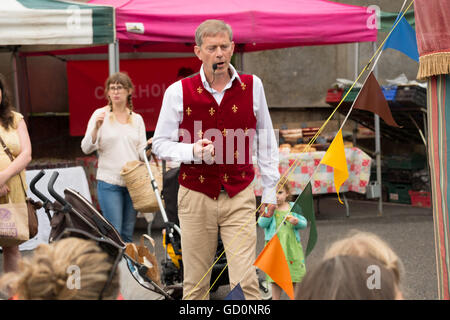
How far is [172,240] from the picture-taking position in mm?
5223

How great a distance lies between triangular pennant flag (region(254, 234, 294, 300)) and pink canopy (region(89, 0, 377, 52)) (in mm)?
4657

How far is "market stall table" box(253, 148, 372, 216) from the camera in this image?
888cm

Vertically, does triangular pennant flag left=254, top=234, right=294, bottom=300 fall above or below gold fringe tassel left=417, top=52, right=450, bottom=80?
below

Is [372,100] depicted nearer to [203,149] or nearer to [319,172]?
[203,149]

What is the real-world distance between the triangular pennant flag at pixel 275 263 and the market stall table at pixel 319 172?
5.54 m

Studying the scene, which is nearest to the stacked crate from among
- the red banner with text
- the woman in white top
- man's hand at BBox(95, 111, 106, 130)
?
the red banner with text

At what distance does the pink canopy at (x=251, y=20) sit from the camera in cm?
748

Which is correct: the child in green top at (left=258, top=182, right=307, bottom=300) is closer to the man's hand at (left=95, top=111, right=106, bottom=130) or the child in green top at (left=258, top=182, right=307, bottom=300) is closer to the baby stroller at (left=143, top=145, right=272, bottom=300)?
the baby stroller at (left=143, top=145, right=272, bottom=300)

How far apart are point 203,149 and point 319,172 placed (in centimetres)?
561

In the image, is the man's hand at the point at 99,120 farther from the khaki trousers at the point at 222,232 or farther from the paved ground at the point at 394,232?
the khaki trousers at the point at 222,232

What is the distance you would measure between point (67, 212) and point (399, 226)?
19.0 ft

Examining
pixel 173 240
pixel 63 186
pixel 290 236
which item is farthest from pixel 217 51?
pixel 63 186

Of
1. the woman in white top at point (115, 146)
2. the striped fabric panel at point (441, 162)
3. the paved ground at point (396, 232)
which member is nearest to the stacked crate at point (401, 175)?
the paved ground at point (396, 232)

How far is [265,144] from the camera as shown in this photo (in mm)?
4078
